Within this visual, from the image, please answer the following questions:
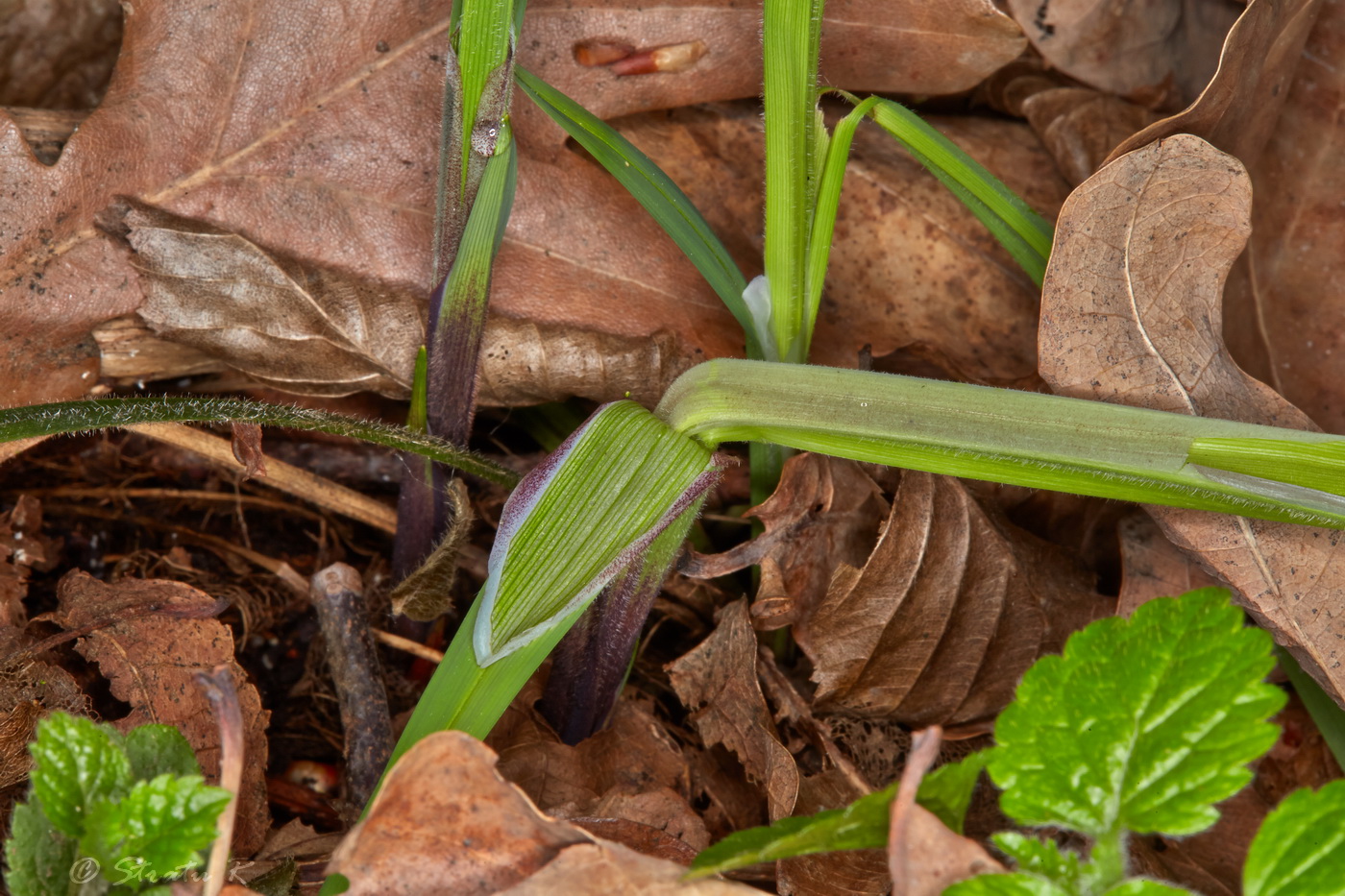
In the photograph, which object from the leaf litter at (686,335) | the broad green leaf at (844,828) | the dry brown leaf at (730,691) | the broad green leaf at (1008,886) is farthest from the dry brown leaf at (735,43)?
the broad green leaf at (1008,886)

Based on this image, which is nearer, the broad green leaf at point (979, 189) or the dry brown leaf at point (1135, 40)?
the broad green leaf at point (979, 189)

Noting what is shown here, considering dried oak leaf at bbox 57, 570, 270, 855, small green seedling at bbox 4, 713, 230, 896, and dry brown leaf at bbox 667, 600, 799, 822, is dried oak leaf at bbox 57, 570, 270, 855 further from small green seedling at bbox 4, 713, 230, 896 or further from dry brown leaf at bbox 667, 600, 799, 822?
dry brown leaf at bbox 667, 600, 799, 822

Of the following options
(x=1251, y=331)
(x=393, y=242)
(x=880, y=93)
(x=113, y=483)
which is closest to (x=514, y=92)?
(x=393, y=242)

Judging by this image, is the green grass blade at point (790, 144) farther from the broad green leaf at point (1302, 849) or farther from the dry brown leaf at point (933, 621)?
the broad green leaf at point (1302, 849)

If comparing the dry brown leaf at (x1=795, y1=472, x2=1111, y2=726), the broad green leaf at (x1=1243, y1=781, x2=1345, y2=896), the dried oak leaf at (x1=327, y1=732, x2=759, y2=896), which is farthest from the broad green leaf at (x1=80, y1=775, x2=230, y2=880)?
the broad green leaf at (x1=1243, y1=781, x2=1345, y2=896)

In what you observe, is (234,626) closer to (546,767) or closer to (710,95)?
(546,767)

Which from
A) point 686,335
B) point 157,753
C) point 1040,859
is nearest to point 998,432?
point 1040,859

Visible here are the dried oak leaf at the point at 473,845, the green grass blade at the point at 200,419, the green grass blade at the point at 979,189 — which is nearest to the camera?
the dried oak leaf at the point at 473,845
